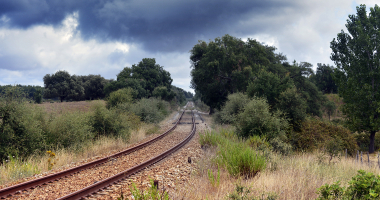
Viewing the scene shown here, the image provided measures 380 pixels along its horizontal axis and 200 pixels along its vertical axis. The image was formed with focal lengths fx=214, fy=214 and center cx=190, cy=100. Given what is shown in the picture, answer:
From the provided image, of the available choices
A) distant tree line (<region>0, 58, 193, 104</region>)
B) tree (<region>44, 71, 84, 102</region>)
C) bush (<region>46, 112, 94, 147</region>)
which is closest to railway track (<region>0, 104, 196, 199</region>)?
bush (<region>46, 112, 94, 147</region>)

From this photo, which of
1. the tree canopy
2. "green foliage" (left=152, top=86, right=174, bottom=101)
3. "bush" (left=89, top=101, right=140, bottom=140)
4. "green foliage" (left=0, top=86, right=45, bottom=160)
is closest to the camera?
"green foliage" (left=0, top=86, right=45, bottom=160)

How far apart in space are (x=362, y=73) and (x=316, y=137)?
9806 millimetres

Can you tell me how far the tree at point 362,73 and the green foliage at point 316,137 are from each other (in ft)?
13.4

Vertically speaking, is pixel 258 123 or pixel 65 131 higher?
pixel 258 123

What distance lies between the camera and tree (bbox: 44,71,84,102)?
56950mm

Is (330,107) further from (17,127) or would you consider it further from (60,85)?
(60,85)

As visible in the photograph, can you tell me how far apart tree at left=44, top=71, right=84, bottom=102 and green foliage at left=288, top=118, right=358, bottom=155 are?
5977 cm

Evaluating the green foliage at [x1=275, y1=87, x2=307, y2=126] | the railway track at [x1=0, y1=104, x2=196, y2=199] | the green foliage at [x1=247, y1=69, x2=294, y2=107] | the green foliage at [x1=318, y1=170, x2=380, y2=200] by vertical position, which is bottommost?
the railway track at [x1=0, y1=104, x2=196, y2=199]

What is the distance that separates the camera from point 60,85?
57.6 metres

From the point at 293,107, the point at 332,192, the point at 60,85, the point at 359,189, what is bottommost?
the point at 332,192

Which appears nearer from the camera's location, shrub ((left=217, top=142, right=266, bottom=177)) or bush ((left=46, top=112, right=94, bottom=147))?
shrub ((left=217, top=142, right=266, bottom=177))

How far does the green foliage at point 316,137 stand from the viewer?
14336 millimetres

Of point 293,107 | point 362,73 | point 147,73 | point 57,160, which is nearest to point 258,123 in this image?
point 293,107

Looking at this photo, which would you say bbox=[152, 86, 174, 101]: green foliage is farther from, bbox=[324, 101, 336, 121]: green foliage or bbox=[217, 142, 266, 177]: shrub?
bbox=[217, 142, 266, 177]: shrub
